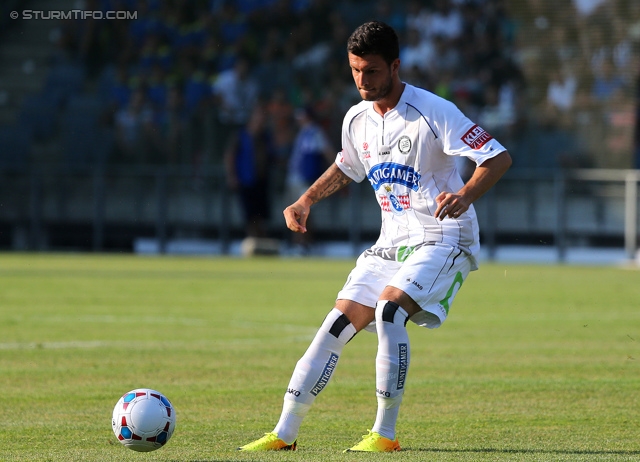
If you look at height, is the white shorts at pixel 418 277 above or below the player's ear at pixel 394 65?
below

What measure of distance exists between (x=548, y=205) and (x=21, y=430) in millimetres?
19016

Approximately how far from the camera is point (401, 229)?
6.29 metres

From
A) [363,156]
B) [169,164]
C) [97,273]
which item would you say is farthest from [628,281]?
[363,156]

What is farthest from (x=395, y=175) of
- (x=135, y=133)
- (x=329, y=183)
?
(x=135, y=133)

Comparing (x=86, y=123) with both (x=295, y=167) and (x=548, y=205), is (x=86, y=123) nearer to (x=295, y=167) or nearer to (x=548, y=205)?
(x=295, y=167)

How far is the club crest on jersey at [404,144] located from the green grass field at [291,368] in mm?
1420

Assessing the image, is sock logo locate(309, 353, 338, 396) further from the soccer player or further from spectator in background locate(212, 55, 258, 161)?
spectator in background locate(212, 55, 258, 161)

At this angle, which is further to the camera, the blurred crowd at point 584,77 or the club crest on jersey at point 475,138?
the blurred crowd at point 584,77

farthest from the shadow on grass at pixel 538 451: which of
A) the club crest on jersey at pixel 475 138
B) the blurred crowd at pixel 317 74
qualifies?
the blurred crowd at pixel 317 74

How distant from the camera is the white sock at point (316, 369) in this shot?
6.03 m

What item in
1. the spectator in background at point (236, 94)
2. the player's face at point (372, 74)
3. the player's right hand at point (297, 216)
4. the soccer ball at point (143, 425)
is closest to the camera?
the soccer ball at point (143, 425)

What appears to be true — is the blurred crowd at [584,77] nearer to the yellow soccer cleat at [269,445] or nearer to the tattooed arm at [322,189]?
the tattooed arm at [322,189]

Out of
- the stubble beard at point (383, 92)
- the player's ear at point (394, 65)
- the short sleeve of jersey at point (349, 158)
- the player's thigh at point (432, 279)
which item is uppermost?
the player's ear at point (394, 65)

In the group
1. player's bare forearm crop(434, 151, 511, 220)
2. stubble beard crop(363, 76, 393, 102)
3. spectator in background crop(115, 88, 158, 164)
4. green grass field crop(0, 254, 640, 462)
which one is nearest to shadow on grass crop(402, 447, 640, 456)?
green grass field crop(0, 254, 640, 462)
